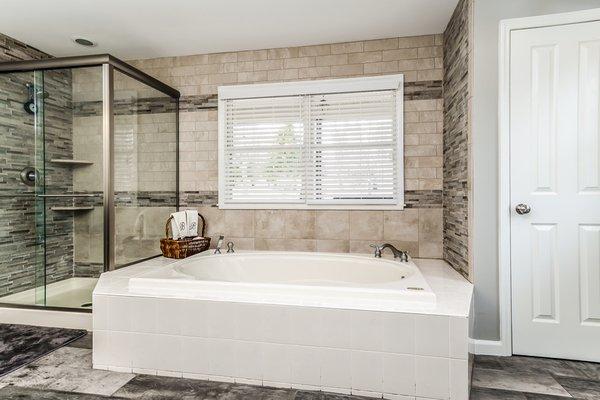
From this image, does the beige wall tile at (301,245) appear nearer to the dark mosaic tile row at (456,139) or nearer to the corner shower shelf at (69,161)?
the dark mosaic tile row at (456,139)

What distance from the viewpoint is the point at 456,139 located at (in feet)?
8.15

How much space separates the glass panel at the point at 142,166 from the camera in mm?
2668

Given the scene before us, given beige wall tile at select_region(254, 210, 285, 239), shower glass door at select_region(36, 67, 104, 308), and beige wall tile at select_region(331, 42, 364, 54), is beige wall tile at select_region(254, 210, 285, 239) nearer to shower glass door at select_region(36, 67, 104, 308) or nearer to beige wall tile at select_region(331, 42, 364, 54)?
shower glass door at select_region(36, 67, 104, 308)

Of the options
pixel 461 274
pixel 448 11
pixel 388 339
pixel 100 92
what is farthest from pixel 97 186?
pixel 448 11

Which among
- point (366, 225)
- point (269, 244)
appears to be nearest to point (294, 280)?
point (269, 244)

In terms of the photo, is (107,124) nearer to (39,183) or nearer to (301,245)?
(39,183)

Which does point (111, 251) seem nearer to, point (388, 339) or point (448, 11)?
point (388, 339)

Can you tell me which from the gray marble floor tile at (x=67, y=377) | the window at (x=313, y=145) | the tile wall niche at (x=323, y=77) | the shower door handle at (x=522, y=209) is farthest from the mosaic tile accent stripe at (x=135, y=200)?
the shower door handle at (x=522, y=209)

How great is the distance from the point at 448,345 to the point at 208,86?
2.84 meters

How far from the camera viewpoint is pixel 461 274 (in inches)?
93.3

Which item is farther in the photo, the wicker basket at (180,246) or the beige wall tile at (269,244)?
the beige wall tile at (269,244)

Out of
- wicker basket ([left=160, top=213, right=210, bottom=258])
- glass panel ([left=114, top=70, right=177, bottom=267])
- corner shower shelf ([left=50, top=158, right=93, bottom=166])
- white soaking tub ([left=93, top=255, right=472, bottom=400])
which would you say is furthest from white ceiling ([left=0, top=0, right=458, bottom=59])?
white soaking tub ([left=93, top=255, right=472, bottom=400])

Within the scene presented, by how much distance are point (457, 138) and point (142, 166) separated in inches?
96.4

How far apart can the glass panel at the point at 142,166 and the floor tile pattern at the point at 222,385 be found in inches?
33.7
